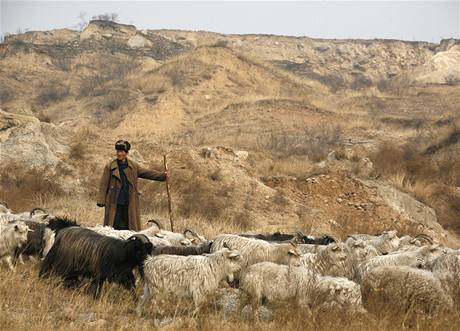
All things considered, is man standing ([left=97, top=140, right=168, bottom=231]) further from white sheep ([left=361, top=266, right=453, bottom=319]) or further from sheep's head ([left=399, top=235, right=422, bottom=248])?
sheep's head ([left=399, top=235, right=422, bottom=248])

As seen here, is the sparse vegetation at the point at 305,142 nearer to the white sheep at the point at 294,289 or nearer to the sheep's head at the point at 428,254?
the sheep's head at the point at 428,254

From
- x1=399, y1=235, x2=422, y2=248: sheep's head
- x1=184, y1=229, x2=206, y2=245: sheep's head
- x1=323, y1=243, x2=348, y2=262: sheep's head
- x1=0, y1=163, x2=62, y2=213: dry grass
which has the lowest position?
x1=0, y1=163, x2=62, y2=213: dry grass

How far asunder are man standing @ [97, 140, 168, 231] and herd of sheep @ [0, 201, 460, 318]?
185cm

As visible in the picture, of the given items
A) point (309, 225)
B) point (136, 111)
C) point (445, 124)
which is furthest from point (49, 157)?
point (445, 124)

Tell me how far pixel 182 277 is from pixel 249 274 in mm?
860

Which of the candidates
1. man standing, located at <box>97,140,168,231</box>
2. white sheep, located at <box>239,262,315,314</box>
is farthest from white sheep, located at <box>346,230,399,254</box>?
white sheep, located at <box>239,262,315,314</box>

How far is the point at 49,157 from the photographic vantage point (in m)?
19.8

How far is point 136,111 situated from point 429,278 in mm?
31073

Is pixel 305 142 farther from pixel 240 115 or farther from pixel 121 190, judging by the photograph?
pixel 121 190

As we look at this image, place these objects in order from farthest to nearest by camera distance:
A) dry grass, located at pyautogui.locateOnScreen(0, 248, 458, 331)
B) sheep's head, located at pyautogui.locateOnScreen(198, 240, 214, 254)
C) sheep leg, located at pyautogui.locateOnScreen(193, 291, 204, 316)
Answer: sheep's head, located at pyautogui.locateOnScreen(198, 240, 214, 254) < sheep leg, located at pyautogui.locateOnScreen(193, 291, 204, 316) < dry grass, located at pyautogui.locateOnScreen(0, 248, 458, 331)

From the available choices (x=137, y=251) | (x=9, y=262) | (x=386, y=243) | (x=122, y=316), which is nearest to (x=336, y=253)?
(x=137, y=251)

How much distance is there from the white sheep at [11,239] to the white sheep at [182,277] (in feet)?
8.36

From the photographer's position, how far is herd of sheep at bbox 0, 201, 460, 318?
7.48 m

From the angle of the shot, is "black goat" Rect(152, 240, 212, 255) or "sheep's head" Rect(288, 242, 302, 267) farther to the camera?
"black goat" Rect(152, 240, 212, 255)
